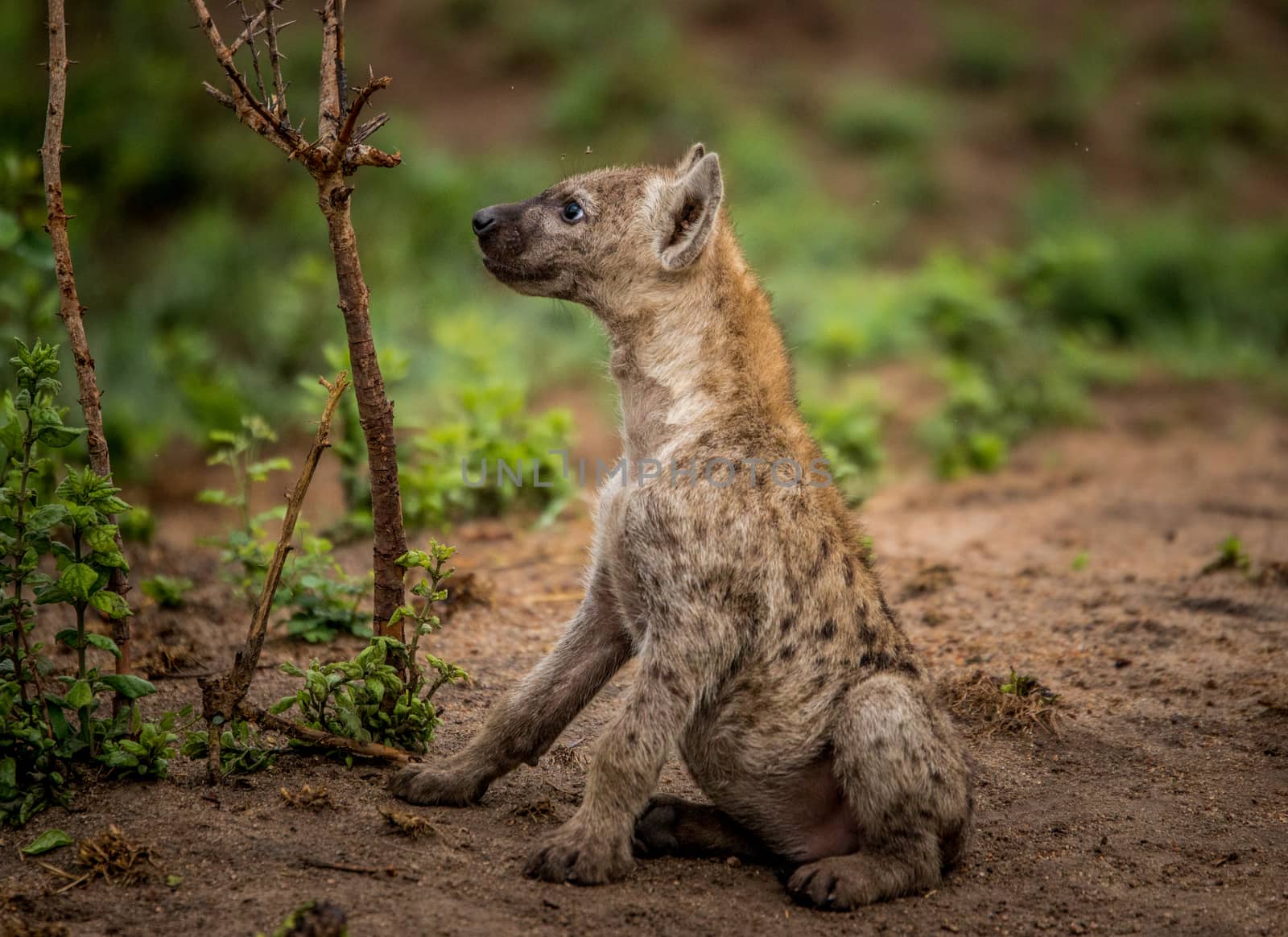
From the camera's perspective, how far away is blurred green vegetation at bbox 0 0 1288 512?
29.1 ft

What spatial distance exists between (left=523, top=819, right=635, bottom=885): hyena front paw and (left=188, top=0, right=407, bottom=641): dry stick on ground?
0.96 m

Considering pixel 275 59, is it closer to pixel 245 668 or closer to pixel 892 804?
pixel 245 668

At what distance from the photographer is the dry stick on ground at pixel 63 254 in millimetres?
3953

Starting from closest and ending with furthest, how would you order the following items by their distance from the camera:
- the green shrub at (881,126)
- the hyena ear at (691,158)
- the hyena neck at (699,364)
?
the hyena neck at (699,364), the hyena ear at (691,158), the green shrub at (881,126)

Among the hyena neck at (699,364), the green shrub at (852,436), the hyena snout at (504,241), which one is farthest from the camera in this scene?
the green shrub at (852,436)

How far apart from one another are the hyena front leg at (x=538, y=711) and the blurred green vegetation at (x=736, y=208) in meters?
1.29

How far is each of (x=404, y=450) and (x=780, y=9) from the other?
13.1 m

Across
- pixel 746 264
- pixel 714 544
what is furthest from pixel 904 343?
pixel 714 544

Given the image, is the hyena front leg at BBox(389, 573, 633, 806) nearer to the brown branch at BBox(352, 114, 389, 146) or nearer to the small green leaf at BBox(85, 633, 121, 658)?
the small green leaf at BBox(85, 633, 121, 658)

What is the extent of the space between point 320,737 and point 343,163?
6.00ft

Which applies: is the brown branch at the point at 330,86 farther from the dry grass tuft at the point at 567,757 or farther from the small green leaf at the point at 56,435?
the dry grass tuft at the point at 567,757

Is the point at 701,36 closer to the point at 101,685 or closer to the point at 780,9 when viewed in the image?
the point at 780,9

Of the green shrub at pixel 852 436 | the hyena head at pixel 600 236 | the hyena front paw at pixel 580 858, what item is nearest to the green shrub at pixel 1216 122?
the green shrub at pixel 852 436

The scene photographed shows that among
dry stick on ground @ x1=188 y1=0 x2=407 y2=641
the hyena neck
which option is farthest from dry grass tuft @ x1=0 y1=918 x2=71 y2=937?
the hyena neck
